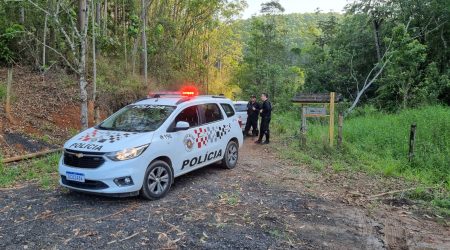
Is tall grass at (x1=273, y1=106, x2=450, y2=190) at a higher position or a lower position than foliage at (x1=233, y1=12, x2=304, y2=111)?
lower

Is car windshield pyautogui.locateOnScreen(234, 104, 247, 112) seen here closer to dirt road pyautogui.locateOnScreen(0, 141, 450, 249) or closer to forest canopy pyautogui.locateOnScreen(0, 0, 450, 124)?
forest canopy pyautogui.locateOnScreen(0, 0, 450, 124)

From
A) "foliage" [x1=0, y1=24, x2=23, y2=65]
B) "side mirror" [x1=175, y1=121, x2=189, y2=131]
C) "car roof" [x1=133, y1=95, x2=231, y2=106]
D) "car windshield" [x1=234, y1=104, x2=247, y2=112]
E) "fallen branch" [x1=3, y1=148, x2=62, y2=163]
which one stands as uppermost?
"foliage" [x1=0, y1=24, x2=23, y2=65]

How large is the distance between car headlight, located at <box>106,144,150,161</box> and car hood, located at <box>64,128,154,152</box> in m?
0.05

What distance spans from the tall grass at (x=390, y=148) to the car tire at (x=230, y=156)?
202cm

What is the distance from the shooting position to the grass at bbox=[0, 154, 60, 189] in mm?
6992

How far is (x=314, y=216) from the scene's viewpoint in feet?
18.1

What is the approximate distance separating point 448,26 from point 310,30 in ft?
Answer: 66.0

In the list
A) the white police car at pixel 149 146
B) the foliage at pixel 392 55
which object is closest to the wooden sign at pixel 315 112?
the white police car at pixel 149 146

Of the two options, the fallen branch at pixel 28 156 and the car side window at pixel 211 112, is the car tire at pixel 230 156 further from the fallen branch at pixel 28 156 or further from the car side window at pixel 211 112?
the fallen branch at pixel 28 156

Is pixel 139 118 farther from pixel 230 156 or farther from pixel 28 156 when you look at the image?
pixel 28 156

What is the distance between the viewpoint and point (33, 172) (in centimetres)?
766

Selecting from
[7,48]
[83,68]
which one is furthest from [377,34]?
[7,48]

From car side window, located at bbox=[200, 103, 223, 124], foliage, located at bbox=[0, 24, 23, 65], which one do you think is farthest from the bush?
car side window, located at bbox=[200, 103, 223, 124]

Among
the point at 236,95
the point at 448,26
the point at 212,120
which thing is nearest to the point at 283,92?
the point at 236,95
